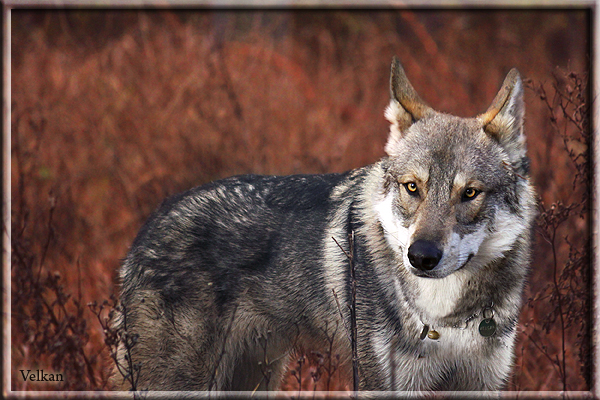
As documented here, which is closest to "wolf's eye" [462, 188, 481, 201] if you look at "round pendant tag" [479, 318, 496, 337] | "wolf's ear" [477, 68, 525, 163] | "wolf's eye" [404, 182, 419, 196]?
"wolf's eye" [404, 182, 419, 196]

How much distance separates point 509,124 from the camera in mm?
3129

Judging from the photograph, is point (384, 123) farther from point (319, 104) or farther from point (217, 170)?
point (217, 170)

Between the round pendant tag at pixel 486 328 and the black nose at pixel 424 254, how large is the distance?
576 millimetres

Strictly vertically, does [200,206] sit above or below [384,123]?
below

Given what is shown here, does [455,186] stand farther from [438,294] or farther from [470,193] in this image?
[438,294]

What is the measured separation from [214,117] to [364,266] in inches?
191

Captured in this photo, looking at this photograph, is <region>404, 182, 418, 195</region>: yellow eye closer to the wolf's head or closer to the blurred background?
the wolf's head

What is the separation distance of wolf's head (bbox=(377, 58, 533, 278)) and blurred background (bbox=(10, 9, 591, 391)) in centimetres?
85

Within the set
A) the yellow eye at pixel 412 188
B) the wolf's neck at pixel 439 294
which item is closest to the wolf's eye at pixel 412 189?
the yellow eye at pixel 412 188

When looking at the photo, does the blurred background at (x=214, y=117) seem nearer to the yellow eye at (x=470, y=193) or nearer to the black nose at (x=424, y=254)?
the yellow eye at (x=470, y=193)

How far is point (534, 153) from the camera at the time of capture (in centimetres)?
674

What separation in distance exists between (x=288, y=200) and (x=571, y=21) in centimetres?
958

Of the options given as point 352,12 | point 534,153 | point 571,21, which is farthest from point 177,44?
point 571,21

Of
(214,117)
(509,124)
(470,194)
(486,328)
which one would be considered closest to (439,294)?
(486,328)
